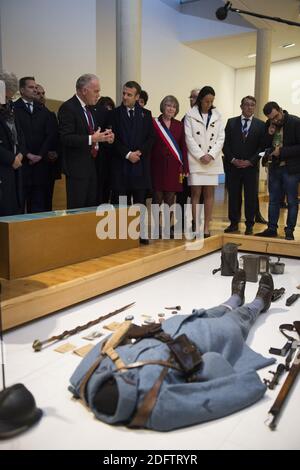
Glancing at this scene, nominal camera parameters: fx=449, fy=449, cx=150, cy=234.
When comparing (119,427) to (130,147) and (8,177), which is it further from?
(130,147)

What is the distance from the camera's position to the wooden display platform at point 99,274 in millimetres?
2680

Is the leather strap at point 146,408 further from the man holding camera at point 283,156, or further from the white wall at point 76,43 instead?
the white wall at point 76,43

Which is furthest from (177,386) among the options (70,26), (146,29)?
(146,29)

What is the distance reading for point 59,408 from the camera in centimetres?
183

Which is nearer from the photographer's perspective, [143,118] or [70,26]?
[143,118]

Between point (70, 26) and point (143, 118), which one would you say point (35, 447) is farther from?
point (70, 26)

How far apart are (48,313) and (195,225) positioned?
2.27 m

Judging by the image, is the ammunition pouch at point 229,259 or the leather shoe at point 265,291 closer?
the leather shoe at point 265,291

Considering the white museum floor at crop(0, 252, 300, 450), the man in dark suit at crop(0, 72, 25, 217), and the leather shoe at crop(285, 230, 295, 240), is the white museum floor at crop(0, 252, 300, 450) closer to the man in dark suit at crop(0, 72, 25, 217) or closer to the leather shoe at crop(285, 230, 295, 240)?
the man in dark suit at crop(0, 72, 25, 217)

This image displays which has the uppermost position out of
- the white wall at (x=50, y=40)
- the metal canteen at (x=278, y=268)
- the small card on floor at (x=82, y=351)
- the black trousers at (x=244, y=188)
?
the white wall at (x=50, y=40)

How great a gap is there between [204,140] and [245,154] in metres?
0.59

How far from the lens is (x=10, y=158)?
124 inches

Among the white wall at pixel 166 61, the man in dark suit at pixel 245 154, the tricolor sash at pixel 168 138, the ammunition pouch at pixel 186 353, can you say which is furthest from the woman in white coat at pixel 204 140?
the white wall at pixel 166 61
